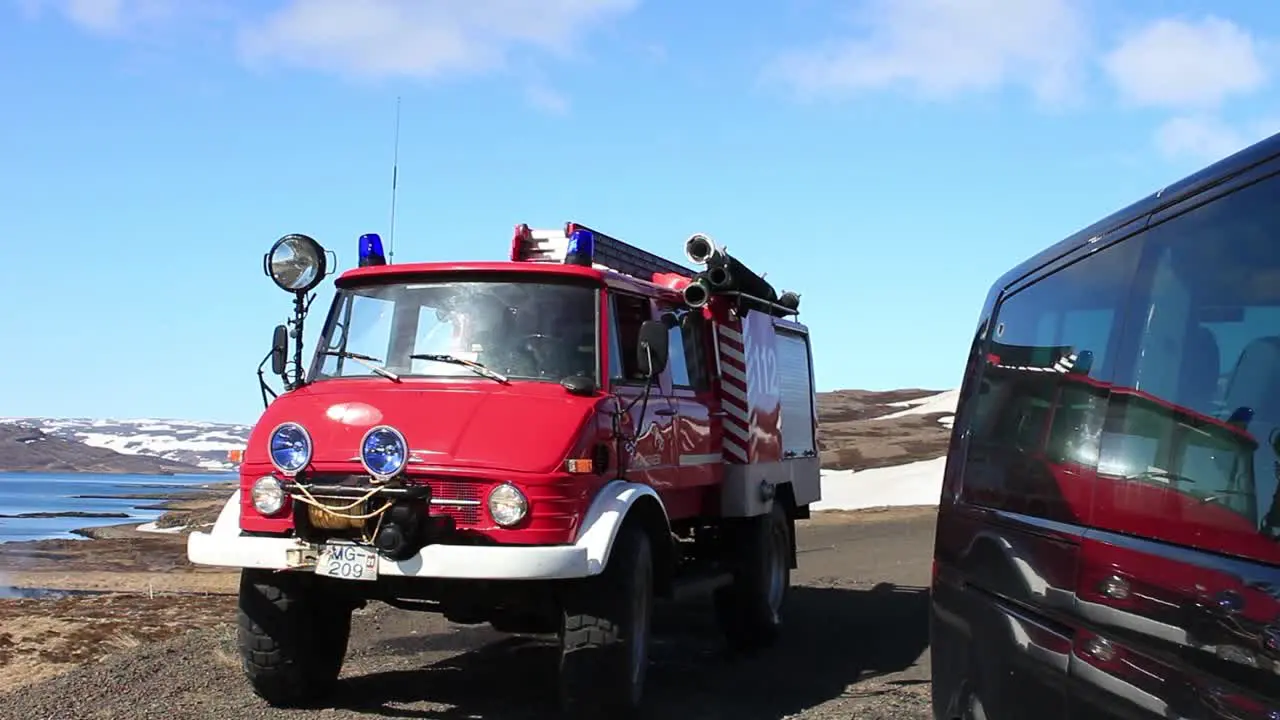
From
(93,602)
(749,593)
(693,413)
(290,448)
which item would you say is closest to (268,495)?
(290,448)

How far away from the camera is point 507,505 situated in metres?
6.55

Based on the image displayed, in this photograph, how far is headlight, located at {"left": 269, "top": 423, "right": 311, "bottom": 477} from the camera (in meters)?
6.79

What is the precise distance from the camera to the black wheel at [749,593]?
9.87m

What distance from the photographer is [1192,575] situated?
7.73 ft

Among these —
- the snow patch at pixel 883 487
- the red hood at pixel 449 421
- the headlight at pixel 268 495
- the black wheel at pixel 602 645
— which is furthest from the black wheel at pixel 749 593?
the snow patch at pixel 883 487

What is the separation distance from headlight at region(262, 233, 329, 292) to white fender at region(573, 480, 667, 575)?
7.86ft

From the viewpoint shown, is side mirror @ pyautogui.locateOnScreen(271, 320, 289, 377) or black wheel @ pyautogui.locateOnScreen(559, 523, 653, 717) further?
side mirror @ pyautogui.locateOnScreen(271, 320, 289, 377)

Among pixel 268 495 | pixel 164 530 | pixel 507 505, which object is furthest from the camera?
pixel 164 530

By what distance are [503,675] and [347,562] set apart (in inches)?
96.5

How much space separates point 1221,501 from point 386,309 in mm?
6250

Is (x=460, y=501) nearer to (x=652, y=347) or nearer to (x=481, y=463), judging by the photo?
(x=481, y=463)

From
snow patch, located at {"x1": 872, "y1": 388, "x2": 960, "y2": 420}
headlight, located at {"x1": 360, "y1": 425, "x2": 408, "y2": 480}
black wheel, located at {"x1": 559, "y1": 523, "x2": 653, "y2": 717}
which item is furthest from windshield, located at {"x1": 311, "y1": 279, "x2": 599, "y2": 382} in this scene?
snow patch, located at {"x1": 872, "y1": 388, "x2": 960, "y2": 420}

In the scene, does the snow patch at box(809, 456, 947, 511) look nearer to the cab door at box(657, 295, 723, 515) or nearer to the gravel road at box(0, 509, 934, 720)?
the gravel road at box(0, 509, 934, 720)

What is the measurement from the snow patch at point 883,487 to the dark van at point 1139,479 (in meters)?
22.6
